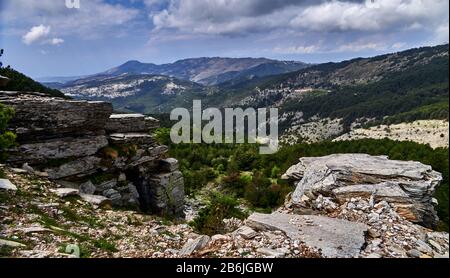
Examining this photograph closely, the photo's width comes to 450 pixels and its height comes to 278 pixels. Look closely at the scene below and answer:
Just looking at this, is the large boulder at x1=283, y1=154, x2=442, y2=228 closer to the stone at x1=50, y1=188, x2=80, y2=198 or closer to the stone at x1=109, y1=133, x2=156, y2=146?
the stone at x1=50, y1=188, x2=80, y2=198

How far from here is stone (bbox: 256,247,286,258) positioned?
12.0 metres

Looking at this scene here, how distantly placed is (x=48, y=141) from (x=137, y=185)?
26.8 ft

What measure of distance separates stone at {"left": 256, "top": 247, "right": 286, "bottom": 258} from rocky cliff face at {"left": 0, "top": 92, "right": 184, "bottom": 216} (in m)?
12.0

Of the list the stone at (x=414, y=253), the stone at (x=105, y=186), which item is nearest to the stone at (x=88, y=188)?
the stone at (x=105, y=186)

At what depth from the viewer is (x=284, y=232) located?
45.6 feet

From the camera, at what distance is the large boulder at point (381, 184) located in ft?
60.9

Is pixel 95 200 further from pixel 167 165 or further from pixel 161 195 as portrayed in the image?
pixel 167 165

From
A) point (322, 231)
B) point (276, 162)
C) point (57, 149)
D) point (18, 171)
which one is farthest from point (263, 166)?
point (322, 231)

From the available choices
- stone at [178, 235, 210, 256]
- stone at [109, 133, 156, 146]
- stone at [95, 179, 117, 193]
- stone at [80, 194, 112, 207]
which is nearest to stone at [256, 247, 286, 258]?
stone at [178, 235, 210, 256]

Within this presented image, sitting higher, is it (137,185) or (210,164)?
(137,185)

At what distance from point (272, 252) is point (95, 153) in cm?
1739

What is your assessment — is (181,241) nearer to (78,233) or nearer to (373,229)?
(78,233)

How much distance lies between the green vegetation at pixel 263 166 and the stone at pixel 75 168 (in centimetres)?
2061
